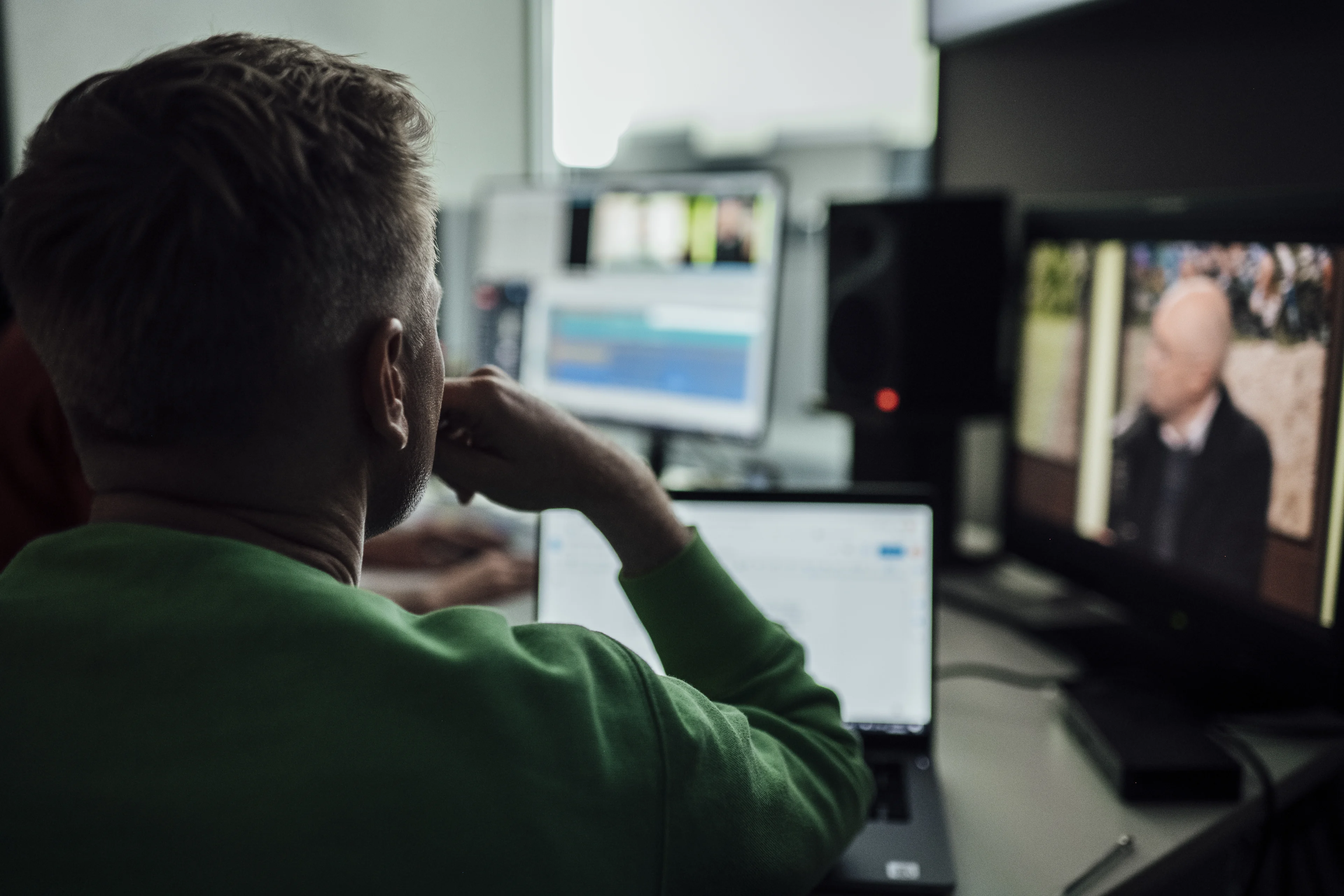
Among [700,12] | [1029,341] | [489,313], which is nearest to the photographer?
[1029,341]

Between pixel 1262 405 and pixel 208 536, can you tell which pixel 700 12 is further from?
pixel 208 536

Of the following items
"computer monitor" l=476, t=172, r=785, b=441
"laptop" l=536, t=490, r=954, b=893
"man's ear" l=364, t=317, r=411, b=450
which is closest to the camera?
"man's ear" l=364, t=317, r=411, b=450

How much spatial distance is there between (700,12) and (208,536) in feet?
7.27

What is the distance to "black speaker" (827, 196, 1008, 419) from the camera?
139 centimetres

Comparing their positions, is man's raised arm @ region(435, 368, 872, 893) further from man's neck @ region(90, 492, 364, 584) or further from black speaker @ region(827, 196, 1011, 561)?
black speaker @ region(827, 196, 1011, 561)

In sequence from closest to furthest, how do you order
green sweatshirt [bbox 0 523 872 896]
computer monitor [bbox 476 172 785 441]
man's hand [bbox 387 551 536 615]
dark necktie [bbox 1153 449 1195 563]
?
green sweatshirt [bbox 0 523 872 896] → dark necktie [bbox 1153 449 1195 563] → man's hand [bbox 387 551 536 615] → computer monitor [bbox 476 172 785 441]

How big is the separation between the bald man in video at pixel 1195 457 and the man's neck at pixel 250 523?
2.87 feet

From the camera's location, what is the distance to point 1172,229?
111cm

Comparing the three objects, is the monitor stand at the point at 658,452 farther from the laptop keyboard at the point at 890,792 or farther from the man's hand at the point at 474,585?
the laptop keyboard at the point at 890,792

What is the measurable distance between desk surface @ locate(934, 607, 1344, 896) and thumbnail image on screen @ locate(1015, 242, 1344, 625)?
0.57ft

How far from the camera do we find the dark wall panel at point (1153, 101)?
1.20m

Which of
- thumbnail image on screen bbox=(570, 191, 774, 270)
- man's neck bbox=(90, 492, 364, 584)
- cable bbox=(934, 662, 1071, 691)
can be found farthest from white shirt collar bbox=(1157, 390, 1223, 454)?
man's neck bbox=(90, 492, 364, 584)

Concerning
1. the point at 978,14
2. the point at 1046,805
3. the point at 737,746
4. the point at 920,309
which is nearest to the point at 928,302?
the point at 920,309

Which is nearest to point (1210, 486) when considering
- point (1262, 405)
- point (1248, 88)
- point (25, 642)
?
point (1262, 405)
